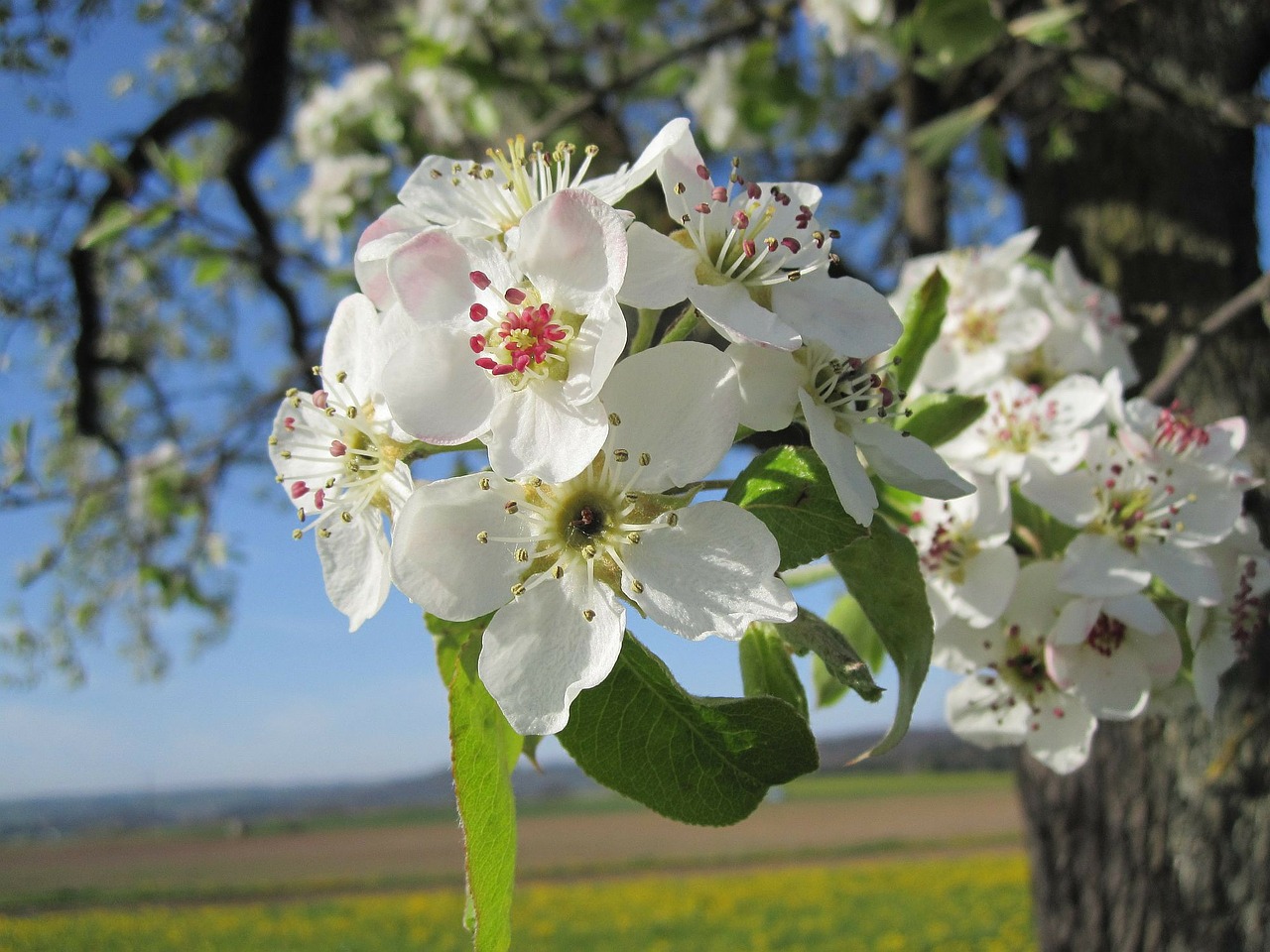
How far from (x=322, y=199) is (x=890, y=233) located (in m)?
2.17

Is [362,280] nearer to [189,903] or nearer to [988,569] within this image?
[988,569]

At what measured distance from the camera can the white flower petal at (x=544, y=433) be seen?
700 millimetres

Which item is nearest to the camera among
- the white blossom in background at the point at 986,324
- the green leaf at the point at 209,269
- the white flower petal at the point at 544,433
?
the white flower petal at the point at 544,433

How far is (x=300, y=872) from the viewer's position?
55.9 feet

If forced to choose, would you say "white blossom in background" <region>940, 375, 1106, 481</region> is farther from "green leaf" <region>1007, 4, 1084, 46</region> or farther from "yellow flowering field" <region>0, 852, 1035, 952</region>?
"yellow flowering field" <region>0, 852, 1035, 952</region>

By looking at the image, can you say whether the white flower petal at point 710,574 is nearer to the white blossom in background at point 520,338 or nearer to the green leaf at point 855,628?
the white blossom in background at point 520,338

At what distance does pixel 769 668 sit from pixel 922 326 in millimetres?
439

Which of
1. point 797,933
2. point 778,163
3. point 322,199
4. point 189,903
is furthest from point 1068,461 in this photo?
point 189,903

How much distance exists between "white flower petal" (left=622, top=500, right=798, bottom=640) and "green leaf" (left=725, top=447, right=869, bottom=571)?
40 mm

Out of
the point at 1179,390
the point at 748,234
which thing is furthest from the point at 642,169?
the point at 1179,390

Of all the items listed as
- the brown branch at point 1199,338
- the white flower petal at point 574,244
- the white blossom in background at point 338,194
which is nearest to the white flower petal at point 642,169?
the white flower petal at point 574,244

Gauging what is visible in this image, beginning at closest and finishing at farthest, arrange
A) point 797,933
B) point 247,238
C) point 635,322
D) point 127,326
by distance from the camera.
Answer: point 635,322 < point 247,238 < point 127,326 < point 797,933

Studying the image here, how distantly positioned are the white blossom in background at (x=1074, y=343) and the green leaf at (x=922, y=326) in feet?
1.64

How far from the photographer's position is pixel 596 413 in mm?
721
